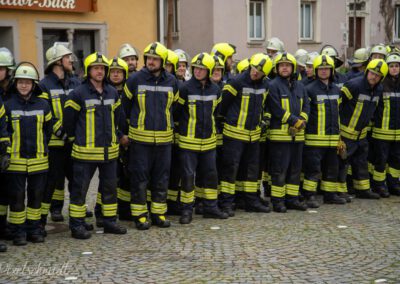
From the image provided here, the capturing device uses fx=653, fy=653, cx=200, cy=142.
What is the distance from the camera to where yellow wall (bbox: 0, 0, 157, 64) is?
16.8 m

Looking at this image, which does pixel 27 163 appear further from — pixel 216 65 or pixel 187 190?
pixel 216 65

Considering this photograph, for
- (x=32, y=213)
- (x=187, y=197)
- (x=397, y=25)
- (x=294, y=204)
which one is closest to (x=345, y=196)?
(x=294, y=204)

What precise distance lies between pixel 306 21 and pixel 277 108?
2102 cm

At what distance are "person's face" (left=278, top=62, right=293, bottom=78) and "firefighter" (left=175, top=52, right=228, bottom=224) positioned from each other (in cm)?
99

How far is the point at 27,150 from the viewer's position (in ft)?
24.2

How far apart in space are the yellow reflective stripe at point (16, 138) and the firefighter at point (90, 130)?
Result: 0.58 metres

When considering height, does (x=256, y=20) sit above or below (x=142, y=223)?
above

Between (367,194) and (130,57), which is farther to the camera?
(367,194)

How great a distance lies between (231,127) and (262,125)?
1.56ft

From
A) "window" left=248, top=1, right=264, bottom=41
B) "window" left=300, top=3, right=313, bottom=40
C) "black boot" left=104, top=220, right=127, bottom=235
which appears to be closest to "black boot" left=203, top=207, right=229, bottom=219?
"black boot" left=104, top=220, right=127, bottom=235

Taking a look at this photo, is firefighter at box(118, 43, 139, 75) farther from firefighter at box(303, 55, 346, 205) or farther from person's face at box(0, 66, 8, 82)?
firefighter at box(303, 55, 346, 205)

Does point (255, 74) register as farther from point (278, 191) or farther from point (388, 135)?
point (388, 135)

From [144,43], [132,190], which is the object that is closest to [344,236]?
[132,190]

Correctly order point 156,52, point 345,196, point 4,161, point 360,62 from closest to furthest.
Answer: point 4,161
point 156,52
point 345,196
point 360,62
